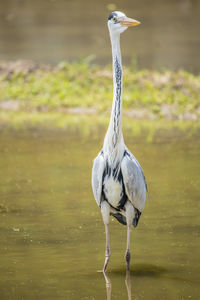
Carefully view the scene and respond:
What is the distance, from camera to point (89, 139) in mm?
11680

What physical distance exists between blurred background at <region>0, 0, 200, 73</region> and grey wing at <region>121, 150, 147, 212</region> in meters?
12.1

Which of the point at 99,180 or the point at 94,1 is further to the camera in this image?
the point at 94,1

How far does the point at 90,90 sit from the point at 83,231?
9.47 meters

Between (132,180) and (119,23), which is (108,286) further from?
(119,23)

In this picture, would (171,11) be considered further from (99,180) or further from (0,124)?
(99,180)

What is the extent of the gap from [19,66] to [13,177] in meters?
8.84

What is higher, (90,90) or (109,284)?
(90,90)

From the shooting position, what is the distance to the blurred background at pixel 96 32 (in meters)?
19.3

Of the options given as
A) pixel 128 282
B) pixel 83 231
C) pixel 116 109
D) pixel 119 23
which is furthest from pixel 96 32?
pixel 128 282

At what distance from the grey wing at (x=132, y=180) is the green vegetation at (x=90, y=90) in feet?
27.1

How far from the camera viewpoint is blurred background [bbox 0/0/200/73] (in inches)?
760

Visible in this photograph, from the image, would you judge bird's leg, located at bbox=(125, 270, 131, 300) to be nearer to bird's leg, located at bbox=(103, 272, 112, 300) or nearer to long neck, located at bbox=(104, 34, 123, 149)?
bird's leg, located at bbox=(103, 272, 112, 300)

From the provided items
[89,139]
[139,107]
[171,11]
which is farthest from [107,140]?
[171,11]

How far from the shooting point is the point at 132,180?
→ 557 centimetres
